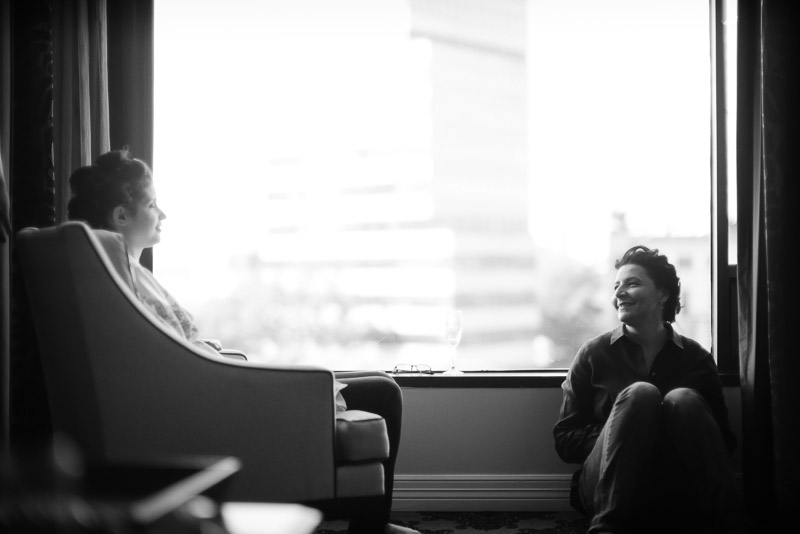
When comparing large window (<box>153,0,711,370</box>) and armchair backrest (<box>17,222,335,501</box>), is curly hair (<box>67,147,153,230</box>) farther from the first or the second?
large window (<box>153,0,711,370</box>)

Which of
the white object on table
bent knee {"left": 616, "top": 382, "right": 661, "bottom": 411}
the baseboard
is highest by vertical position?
the white object on table

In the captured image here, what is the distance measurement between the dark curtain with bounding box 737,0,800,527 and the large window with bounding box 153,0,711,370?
1.25 feet

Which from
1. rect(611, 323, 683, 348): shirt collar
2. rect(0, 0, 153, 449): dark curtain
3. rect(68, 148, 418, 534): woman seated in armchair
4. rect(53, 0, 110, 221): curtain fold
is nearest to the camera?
rect(68, 148, 418, 534): woman seated in armchair

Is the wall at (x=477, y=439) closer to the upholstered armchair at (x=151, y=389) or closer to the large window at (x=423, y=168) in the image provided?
the large window at (x=423, y=168)

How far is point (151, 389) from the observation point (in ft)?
5.39

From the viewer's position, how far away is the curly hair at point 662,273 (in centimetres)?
244

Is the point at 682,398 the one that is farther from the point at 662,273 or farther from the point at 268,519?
the point at 268,519

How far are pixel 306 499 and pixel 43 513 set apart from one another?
1.28m

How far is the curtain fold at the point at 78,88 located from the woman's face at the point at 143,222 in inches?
26.2

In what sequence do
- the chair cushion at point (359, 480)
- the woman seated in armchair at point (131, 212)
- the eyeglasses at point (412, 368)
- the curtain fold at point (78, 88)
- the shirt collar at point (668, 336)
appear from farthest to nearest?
the eyeglasses at point (412, 368)
the curtain fold at point (78, 88)
the shirt collar at point (668, 336)
the woman seated in armchair at point (131, 212)
the chair cushion at point (359, 480)

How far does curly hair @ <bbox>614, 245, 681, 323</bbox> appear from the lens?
2.44 metres

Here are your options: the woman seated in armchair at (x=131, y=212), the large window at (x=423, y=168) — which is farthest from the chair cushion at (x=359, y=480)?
the large window at (x=423, y=168)

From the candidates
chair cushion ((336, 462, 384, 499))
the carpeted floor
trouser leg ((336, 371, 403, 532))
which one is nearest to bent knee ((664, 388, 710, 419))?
the carpeted floor

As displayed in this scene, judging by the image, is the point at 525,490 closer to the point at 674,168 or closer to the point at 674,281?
the point at 674,281
